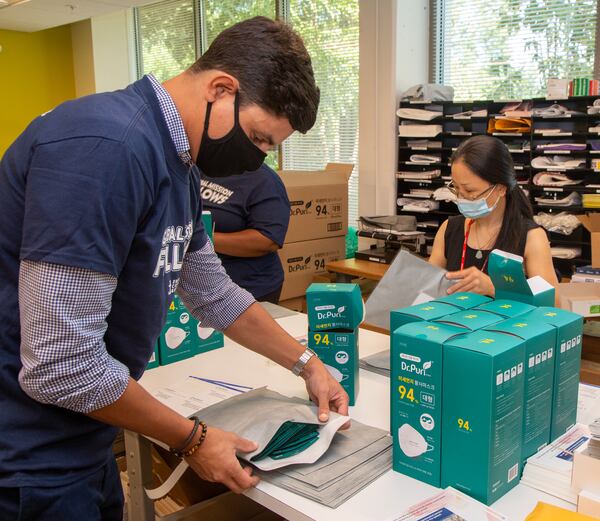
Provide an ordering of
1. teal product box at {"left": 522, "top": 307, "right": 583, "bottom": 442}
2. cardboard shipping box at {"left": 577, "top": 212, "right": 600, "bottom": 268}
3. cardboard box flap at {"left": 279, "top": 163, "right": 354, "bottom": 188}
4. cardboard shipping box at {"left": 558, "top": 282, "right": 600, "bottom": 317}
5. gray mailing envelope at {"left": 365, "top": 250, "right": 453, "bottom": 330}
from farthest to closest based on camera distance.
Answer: cardboard box flap at {"left": 279, "top": 163, "right": 354, "bottom": 188}
cardboard shipping box at {"left": 577, "top": 212, "right": 600, "bottom": 268}
cardboard shipping box at {"left": 558, "top": 282, "right": 600, "bottom": 317}
gray mailing envelope at {"left": 365, "top": 250, "right": 453, "bottom": 330}
teal product box at {"left": 522, "top": 307, "right": 583, "bottom": 442}

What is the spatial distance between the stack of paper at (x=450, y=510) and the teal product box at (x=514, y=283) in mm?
513

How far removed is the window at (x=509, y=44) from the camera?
393 centimetres

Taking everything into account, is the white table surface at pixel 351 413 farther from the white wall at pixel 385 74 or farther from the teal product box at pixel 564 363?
the white wall at pixel 385 74

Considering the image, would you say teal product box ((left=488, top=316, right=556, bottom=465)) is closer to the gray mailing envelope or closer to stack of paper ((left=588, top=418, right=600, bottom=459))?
stack of paper ((left=588, top=418, right=600, bottom=459))

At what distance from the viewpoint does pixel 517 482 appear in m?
1.10

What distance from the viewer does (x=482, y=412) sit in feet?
3.26

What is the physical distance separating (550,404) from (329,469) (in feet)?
1.48

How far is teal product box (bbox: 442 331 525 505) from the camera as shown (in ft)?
3.26

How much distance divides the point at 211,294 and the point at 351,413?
17.1 inches


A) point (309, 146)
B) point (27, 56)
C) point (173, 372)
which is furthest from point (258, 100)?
point (27, 56)

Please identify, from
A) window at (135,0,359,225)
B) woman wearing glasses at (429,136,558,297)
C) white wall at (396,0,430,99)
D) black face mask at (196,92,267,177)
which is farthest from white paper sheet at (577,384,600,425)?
window at (135,0,359,225)

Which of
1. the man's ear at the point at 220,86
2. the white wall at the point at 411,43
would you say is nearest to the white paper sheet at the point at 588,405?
the man's ear at the point at 220,86

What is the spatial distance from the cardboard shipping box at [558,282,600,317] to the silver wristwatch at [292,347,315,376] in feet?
6.21

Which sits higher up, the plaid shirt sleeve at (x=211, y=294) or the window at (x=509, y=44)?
the window at (x=509, y=44)
